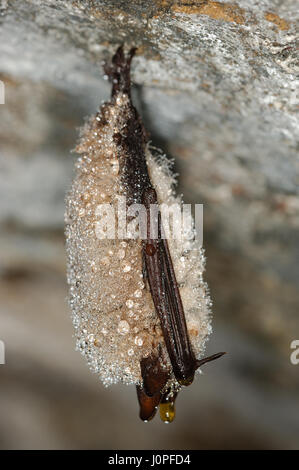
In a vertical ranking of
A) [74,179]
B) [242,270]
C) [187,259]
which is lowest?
[242,270]

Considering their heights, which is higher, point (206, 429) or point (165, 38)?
point (165, 38)

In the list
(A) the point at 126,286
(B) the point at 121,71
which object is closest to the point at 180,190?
(B) the point at 121,71

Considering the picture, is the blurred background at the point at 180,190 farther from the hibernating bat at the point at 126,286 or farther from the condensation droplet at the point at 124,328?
the condensation droplet at the point at 124,328

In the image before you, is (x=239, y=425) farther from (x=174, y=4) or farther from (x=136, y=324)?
(x=174, y=4)

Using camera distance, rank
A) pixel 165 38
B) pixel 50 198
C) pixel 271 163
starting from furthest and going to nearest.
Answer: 1. pixel 50 198
2. pixel 271 163
3. pixel 165 38

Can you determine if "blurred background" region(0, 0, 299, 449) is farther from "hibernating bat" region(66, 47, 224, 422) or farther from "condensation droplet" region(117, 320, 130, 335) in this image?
"condensation droplet" region(117, 320, 130, 335)
